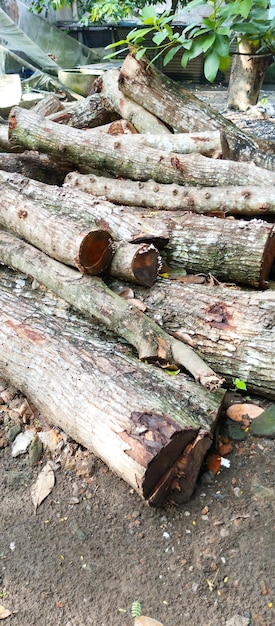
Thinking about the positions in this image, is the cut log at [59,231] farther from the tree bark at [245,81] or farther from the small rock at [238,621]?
the tree bark at [245,81]

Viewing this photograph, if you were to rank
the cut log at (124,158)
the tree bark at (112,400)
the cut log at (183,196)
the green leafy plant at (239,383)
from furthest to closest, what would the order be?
1. the cut log at (124,158)
2. the cut log at (183,196)
3. the green leafy plant at (239,383)
4. the tree bark at (112,400)

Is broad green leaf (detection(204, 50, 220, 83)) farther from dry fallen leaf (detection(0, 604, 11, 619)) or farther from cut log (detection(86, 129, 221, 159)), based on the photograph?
dry fallen leaf (detection(0, 604, 11, 619))

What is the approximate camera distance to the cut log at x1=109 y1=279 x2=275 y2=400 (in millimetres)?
2947

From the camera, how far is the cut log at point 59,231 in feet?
11.0

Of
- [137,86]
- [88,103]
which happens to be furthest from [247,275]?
[88,103]

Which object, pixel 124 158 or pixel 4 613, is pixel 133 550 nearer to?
pixel 4 613

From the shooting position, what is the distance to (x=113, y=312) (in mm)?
3168

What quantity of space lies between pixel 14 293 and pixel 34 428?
1.18m

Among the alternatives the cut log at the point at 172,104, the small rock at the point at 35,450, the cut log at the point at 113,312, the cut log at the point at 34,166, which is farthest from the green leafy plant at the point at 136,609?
the cut log at the point at 34,166

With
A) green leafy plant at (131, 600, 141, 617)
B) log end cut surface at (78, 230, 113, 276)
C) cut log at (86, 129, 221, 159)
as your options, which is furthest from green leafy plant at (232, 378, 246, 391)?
cut log at (86, 129, 221, 159)

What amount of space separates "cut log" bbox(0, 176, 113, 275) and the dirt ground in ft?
4.20

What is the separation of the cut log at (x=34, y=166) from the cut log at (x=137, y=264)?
231 cm

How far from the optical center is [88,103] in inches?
225

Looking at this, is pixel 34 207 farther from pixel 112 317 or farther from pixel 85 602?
pixel 85 602
